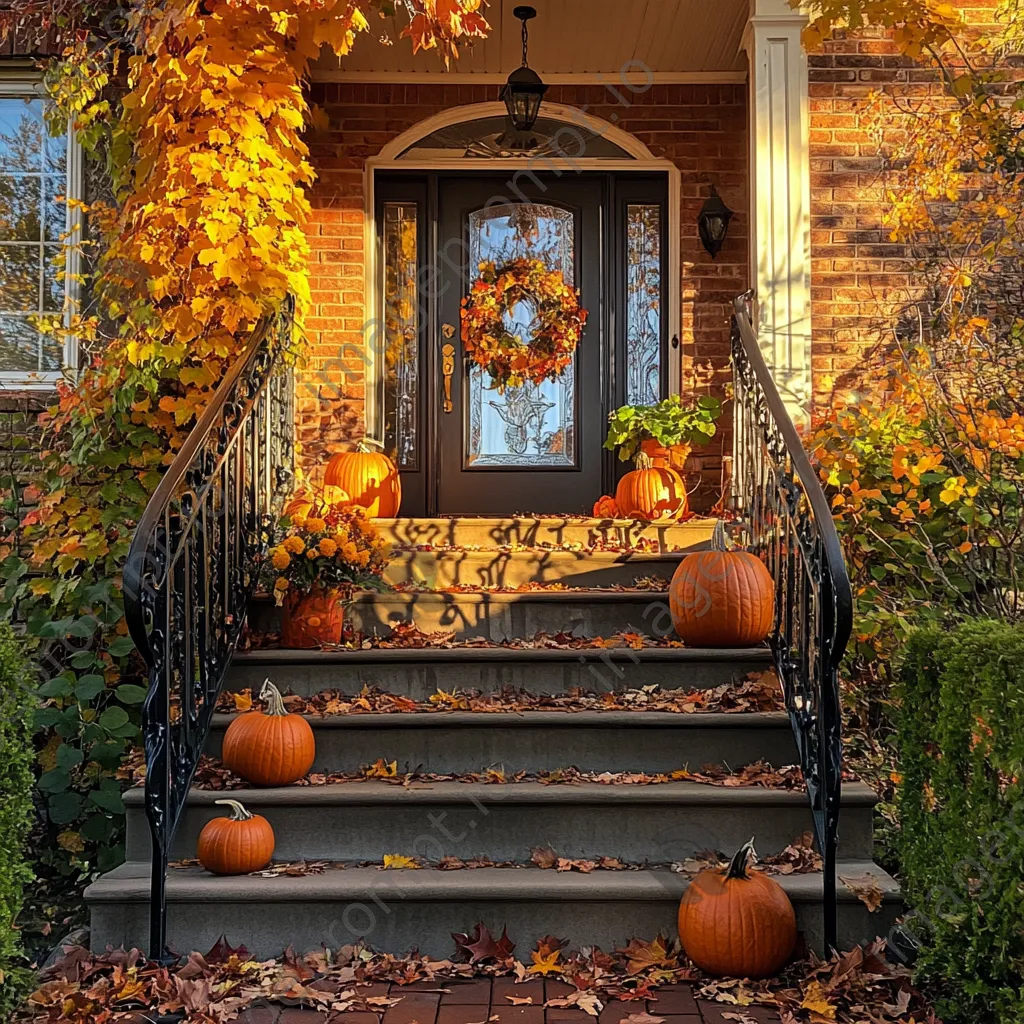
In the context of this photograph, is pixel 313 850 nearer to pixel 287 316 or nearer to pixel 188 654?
pixel 188 654

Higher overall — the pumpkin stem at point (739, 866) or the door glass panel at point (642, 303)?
the door glass panel at point (642, 303)

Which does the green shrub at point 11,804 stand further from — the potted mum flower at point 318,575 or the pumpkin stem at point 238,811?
the potted mum flower at point 318,575

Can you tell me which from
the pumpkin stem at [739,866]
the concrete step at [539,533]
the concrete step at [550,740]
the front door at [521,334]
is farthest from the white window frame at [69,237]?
the pumpkin stem at [739,866]

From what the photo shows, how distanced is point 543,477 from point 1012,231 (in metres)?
2.83

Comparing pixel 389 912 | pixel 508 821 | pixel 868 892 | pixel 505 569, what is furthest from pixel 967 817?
pixel 505 569

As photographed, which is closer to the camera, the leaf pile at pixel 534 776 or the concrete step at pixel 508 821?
the concrete step at pixel 508 821

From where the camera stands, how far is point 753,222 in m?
5.28

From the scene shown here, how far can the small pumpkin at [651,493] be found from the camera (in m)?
5.41

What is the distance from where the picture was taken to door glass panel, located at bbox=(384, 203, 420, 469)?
636 cm

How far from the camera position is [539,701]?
360 cm

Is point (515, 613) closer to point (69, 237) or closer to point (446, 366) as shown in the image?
point (446, 366)

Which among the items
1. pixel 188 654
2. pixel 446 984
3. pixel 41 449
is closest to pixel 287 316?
pixel 41 449

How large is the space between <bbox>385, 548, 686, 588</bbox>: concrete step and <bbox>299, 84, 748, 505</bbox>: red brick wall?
1.77 meters

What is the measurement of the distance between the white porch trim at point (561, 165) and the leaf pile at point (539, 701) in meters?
2.89
